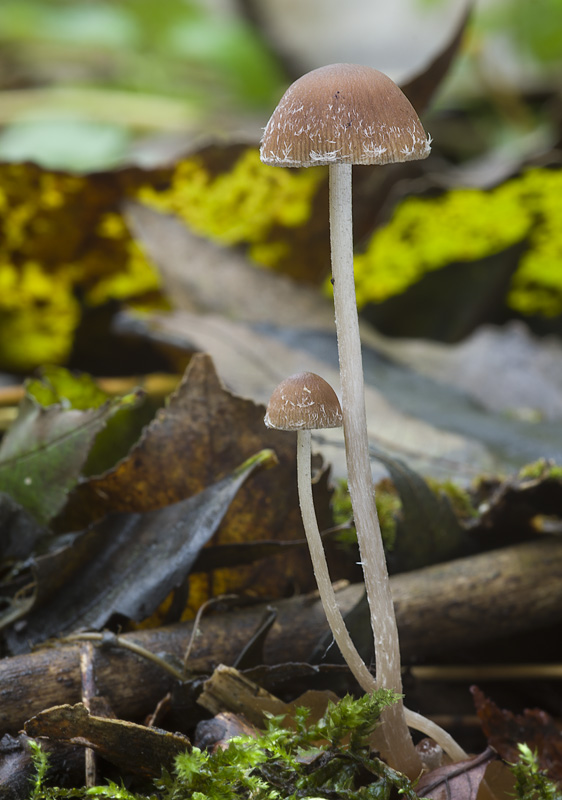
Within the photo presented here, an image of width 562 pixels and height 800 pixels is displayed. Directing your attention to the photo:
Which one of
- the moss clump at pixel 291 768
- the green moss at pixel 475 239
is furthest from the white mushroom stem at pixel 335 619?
the green moss at pixel 475 239

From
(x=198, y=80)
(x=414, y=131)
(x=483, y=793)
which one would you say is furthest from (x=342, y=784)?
(x=198, y=80)

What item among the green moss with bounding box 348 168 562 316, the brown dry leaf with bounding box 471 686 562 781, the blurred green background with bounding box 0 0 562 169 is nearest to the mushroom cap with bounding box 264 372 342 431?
the brown dry leaf with bounding box 471 686 562 781

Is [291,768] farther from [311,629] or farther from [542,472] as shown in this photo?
[542,472]

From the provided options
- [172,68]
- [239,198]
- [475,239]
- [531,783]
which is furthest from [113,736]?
[172,68]

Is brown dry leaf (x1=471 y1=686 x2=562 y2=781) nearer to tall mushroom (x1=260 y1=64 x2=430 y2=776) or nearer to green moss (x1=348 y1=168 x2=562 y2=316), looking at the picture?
tall mushroom (x1=260 y1=64 x2=430 y2=776)

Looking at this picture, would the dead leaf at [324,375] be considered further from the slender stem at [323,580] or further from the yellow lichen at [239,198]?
the slender stem at [323,580]

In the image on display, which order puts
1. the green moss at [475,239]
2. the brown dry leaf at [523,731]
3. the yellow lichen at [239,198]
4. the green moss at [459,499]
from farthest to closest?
the green moss at [475,239] → the yellow lichen at [239,198] → the green moss at [459,499] → the brown dry leaf at [523,731]
